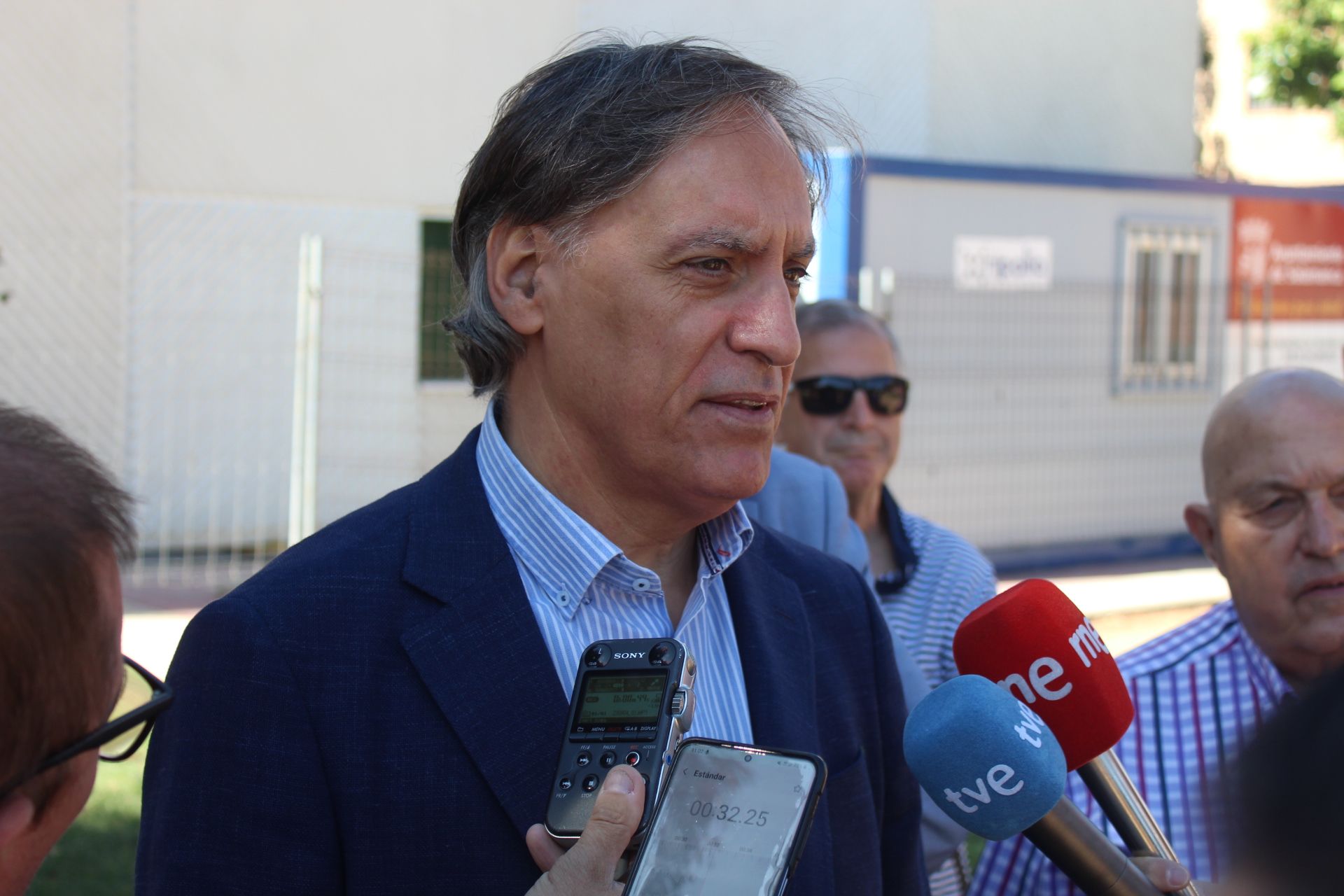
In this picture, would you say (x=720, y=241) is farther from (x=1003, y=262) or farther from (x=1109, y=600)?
(x=1003, y=262)

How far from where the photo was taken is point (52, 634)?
1.34m

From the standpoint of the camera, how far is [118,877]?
5.40 m

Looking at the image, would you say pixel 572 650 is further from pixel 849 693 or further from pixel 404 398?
pixel 404 398

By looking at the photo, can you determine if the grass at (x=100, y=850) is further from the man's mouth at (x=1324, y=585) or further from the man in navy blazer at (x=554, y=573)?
the man's mouth at (x=1324, y=585)

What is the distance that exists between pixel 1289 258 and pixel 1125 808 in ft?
43.9

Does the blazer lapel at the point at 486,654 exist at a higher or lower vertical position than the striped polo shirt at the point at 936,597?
higher

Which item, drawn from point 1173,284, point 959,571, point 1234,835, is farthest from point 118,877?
point 1173,284

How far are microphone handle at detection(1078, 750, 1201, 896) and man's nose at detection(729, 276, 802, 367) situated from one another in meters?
0.74

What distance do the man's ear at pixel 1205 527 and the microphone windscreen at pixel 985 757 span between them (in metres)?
1.47

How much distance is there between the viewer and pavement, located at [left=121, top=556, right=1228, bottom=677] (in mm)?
8500

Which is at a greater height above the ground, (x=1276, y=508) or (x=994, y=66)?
(x=994, y=66)

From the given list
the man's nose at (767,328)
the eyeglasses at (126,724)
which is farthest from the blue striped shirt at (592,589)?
the eyeglasses at (126,724)

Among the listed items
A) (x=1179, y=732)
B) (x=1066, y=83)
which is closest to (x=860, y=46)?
(x=1066, y=83)

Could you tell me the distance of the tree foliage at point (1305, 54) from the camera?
749 inches
